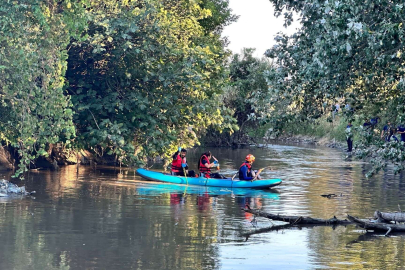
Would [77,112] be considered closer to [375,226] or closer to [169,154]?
[169,154]

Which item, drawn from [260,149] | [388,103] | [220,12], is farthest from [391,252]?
[220,12]

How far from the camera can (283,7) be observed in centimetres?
1307

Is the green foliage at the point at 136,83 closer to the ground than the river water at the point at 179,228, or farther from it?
farther from it

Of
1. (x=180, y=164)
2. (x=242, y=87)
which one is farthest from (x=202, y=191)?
(x=242, y=87)

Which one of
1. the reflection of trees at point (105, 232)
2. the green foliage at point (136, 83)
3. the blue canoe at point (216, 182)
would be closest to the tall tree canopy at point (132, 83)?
the green foliage at point (136, 83)

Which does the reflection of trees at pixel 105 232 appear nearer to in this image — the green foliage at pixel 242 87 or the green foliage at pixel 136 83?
the green foliage at pixel 136 83

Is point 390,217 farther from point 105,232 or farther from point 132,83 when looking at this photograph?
point 132,83

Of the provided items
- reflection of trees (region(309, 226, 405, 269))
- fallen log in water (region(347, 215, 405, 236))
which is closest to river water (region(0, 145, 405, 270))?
reflection of trees (region(309, 226, 405, 269))

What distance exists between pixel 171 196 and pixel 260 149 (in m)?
27.0

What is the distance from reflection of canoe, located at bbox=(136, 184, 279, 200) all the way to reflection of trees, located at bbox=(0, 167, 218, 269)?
887 millimetres

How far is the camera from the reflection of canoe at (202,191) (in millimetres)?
21172

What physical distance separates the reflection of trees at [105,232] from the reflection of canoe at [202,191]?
2.91 feet

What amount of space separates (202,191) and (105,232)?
8191 millimetres

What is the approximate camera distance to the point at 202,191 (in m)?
21.8
